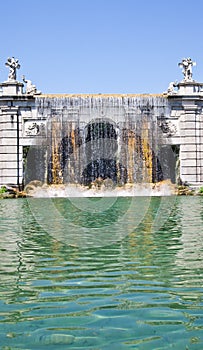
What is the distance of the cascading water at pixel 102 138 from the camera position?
112 feet

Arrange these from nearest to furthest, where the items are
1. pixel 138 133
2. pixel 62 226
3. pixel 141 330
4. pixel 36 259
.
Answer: pixel 141 330 < pixel 36 259 < pixel 62 226 < pixel 138 133

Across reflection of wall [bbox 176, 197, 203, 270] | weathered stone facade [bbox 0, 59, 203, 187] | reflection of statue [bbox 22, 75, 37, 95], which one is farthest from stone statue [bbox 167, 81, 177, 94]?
reflection of wall [bbox 176, 197, 203, 270]

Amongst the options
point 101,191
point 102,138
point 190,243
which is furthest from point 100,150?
point 190,243

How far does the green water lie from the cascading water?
20.5 metres

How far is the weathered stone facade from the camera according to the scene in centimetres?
3434

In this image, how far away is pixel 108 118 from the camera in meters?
34.5

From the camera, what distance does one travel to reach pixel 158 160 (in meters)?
34.9

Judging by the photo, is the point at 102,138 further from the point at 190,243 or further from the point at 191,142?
the point at 190,243

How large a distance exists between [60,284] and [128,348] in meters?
2.68

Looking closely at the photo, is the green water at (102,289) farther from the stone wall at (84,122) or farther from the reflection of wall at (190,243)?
the stone wall at (84,122)

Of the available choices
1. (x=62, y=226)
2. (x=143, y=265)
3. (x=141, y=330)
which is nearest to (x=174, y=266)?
(x=143, y=265)

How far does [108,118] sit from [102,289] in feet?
90.2

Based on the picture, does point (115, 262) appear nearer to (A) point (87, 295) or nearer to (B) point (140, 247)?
(B) point (140, 247)

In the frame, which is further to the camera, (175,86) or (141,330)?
Result: (175,86)
